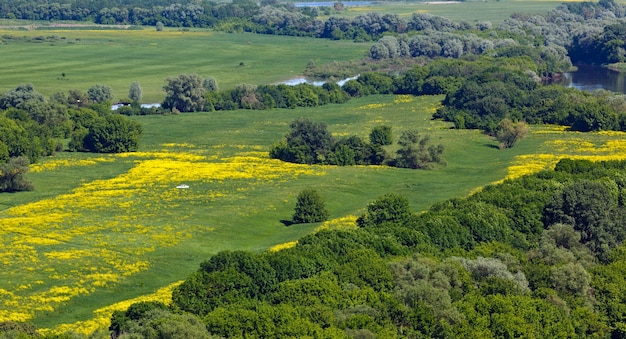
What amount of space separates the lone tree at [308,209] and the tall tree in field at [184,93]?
215 feet

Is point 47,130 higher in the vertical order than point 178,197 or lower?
higher

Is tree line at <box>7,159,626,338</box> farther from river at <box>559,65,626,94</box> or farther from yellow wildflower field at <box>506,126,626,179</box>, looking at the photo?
river at <box>559,65,626,94</box>

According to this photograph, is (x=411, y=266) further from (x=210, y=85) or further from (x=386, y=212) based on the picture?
(x=210, y=85)

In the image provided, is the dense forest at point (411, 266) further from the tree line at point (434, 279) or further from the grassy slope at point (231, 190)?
the grassy slope at point (231, 190)

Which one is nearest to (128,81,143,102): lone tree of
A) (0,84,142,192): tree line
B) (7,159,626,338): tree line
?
(0,84,142,192): tree line

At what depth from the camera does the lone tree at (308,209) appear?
3359 inches

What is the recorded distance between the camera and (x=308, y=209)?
85.2 meters

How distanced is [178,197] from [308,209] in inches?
496

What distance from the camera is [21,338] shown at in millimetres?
47219

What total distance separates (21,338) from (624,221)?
151 feet

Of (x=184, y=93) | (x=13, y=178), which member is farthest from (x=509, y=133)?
(x=13, y=178)

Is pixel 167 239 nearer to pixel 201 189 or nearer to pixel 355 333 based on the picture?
pixel 201 189

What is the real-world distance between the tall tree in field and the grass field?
621 cm

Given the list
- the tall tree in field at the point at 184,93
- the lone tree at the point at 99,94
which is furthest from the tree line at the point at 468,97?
the lone tree at the point at 99,94
